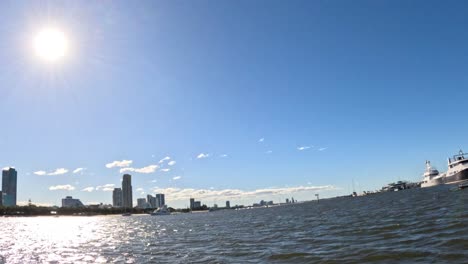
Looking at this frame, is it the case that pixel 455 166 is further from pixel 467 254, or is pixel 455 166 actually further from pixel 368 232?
pixel 467 254

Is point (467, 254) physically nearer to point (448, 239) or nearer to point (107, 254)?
point (448, 239)

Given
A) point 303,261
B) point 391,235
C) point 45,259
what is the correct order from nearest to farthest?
point 303,261 → point 391,235 → point 45,259

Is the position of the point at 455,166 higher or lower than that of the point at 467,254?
higher

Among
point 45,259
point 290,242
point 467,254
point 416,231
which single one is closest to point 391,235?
point 416,231

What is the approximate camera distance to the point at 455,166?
171625 millimetres

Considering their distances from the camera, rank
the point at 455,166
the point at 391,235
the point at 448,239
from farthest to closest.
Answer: the point at 455,166 < the point at 391,235 < the point at 448,239

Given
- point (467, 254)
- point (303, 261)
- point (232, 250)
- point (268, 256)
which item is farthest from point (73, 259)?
point (467, 254)

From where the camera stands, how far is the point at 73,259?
3131 centimetres

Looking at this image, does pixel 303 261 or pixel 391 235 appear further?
pixel 391 235

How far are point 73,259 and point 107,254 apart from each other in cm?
331

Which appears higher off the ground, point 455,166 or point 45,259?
point 455,166

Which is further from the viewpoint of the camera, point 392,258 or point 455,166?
point 455,166

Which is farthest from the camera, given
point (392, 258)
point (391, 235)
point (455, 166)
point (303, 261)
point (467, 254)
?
point (455, 166)

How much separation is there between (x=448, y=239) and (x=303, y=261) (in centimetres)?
1014
